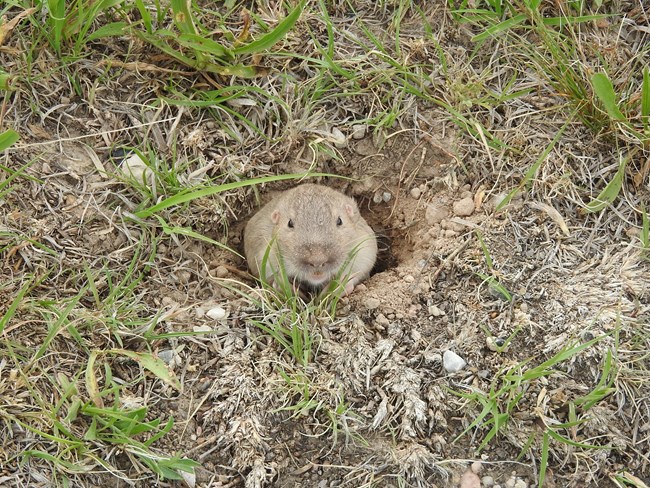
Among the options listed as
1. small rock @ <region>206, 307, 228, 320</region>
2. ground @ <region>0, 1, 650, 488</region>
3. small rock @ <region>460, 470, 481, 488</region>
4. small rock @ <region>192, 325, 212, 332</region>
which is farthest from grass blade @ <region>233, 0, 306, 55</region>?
small rock @ <region>460, 470, 481, 488</region>

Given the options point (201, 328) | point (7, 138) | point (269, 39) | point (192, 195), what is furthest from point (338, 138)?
point (7, 138)

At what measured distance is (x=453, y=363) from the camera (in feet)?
13.7

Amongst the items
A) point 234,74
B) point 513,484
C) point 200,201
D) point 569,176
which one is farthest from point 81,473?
point 569,176

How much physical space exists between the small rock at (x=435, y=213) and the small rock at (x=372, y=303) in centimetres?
74

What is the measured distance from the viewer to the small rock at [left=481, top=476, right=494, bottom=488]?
155 inches

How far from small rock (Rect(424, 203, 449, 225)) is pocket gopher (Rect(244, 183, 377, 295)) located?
0.42m

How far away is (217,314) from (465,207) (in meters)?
1.73

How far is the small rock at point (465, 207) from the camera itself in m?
4.79

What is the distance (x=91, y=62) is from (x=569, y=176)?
3.13 meters

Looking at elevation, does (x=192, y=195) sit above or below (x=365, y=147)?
above

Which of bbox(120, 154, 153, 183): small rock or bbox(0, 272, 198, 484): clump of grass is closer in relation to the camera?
bbox(0, 272, 198, 484): clump of grass

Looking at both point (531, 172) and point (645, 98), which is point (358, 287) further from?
point (645, 98)

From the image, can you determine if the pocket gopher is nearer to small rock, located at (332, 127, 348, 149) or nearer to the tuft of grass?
small rock, located at (332, 127, 348, 149)

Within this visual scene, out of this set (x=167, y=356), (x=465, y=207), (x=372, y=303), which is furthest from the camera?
(x=465, y=207)
